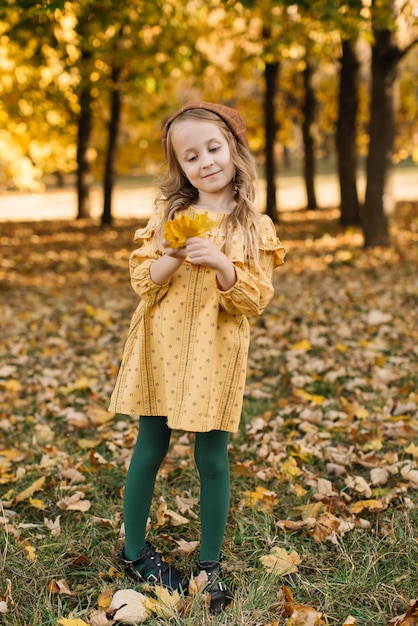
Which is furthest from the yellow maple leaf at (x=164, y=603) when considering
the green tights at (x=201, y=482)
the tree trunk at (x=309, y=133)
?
the tree trunk at (x=309, y=133)

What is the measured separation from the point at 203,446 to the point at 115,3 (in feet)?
16.9

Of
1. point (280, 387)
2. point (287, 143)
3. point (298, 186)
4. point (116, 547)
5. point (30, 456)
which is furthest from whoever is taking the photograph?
point (298, 186)

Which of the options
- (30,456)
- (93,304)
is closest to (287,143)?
(93,304)

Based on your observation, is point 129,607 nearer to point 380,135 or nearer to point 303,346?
point 303,346

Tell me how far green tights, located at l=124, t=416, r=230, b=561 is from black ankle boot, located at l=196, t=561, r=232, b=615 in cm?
3

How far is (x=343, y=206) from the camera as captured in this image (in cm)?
1271

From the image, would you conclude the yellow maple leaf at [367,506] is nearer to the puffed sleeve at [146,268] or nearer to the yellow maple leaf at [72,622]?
the yellow maple leaf at [72,622]

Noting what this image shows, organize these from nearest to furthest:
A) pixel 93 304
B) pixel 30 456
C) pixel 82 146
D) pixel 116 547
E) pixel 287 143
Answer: pixel 116 547
pixel 30 456
pixel 93 304
pixel 82 146
pixel 287 143

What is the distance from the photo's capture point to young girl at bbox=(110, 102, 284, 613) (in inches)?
88.4

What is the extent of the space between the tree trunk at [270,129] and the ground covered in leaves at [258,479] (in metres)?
8.25

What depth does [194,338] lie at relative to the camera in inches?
90.4

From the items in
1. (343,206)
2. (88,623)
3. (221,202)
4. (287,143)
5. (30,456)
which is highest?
(287,143)

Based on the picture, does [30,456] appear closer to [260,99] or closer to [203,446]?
[203,446]

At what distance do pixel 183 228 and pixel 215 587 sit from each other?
1309 millimetres
